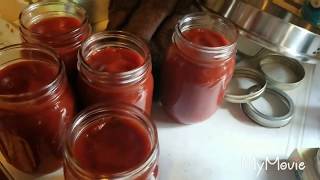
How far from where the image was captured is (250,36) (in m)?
0.64

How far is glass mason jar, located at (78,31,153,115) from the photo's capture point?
0.50 m

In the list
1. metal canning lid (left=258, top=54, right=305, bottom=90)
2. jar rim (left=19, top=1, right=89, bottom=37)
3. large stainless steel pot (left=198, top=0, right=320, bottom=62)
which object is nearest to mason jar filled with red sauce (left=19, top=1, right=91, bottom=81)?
jar rim (left=19, top=1, right=89, bottom=37)

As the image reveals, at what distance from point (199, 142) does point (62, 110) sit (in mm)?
224

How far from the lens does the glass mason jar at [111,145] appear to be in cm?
41

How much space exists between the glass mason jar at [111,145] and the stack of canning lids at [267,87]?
247mm

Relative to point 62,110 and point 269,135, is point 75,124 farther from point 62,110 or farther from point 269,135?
point 269,135

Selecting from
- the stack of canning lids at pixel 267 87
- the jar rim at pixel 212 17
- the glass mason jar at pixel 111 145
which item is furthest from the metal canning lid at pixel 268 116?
the glass mason jar at pixel 111 145

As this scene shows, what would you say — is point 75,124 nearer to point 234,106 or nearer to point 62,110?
point 62,110

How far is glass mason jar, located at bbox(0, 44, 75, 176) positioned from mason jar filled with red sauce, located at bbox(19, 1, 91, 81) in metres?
0.03

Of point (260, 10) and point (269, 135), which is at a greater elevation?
point (260, 10)

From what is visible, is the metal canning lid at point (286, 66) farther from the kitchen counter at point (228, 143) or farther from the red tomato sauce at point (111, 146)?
the red tomato sauce at point (111, 146)

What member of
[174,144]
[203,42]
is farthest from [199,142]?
[203,42]

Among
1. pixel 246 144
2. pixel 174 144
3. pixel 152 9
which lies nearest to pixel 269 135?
pixel 246 144

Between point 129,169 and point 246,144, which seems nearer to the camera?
point 129,169
